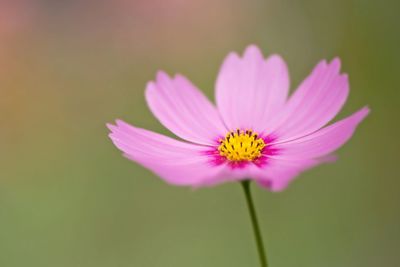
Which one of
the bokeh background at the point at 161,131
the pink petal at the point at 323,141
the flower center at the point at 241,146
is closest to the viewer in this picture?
the pink petal at the point at 323,141

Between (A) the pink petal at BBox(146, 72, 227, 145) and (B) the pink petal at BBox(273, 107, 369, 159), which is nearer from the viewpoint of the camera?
(B) the pink petal at BBox(273, 107, 369, 159)

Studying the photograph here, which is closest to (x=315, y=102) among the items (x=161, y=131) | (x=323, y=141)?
(x=323, y=141)

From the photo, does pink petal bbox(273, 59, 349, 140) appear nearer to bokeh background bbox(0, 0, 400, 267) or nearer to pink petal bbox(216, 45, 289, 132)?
pink petal bbox(216, 45, 289, 132)

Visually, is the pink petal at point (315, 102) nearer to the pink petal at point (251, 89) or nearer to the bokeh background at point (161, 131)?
the pink petal at point (251, 89)

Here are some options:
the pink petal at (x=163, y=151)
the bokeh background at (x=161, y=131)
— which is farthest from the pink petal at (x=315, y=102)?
the bokeh background at (x=161, y=131)

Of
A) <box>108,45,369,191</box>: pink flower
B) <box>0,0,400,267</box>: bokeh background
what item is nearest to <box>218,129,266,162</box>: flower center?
<box>108,45,369,191</box>: pink flower

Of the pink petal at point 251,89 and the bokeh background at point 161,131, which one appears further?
the bokeh background at point 161,131

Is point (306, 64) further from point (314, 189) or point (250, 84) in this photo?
point (250, 84)
